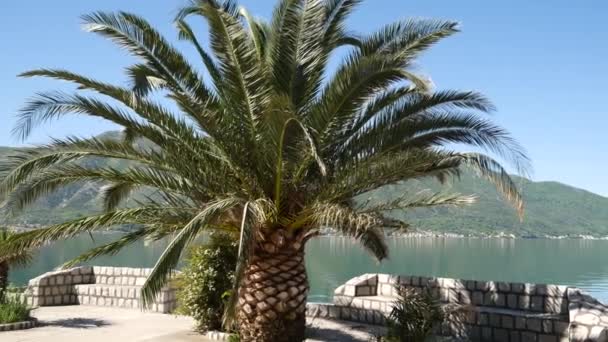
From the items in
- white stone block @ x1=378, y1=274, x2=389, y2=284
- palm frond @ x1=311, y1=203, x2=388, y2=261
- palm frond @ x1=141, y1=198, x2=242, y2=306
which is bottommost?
white stone block @ x1=378, y1=274, x2=389, y2=284

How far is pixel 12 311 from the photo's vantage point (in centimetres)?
1290

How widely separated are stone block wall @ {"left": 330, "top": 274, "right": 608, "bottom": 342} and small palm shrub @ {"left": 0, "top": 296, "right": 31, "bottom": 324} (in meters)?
6.18

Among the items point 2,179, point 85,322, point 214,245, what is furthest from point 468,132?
point 85,322

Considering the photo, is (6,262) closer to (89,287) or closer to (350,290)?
(89,287)

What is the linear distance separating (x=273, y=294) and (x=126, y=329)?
4462 mm

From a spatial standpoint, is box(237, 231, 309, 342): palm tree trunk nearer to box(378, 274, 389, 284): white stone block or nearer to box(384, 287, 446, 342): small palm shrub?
box(384, 287, 446, 342): small palm shrub

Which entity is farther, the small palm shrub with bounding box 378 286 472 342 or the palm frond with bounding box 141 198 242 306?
the small palm shrub with bounding box 378 286 472 342

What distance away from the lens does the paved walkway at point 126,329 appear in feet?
38.8

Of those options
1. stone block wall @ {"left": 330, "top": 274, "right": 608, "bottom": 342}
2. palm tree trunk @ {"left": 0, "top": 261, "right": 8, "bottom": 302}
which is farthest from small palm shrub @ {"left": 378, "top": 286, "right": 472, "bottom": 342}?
palm tree trunk @ {"left": 0, "top": 261, "right": 8, "bottom": 302}

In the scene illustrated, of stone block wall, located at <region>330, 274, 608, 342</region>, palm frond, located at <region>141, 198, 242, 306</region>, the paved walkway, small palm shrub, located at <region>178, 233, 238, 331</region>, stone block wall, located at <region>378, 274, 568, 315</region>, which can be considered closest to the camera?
palm frond, located at <region>141, 198, 242, 306</region>

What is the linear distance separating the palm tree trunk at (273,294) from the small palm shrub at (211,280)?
194cm

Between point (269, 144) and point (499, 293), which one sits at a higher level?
point (269, 144)

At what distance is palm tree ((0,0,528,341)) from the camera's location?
9297 millimetres

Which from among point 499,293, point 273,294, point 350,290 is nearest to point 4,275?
point 273,294
